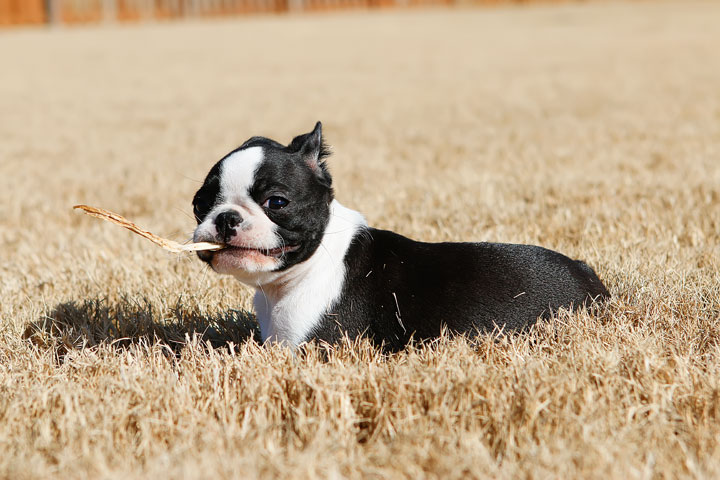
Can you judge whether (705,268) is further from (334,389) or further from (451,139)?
(451,139)

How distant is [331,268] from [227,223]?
51 centimetres

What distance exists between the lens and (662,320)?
10.7 ft

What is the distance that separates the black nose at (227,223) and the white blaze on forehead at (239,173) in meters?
0.11

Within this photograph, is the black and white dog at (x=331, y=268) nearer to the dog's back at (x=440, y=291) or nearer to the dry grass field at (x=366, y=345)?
the dog's back at (x=440, y=291)

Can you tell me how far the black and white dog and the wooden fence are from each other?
3393cm

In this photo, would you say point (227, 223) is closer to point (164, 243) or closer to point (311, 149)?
point (164, 243)

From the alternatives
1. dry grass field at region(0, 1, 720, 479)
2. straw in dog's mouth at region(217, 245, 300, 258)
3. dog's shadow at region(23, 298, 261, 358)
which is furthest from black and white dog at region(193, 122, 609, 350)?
dog's shadow at region(23, 298, 261, 358)

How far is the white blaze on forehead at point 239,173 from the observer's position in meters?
3.10

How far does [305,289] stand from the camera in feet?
10.5

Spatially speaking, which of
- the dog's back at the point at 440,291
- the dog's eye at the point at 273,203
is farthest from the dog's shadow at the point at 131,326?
the dog's eye at the point at 273,203

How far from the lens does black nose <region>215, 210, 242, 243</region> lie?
3.04 meters

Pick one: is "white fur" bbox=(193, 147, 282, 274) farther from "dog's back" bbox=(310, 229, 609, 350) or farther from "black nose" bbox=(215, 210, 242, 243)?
"dog's back" bbox=(310, 229, 609, 350)

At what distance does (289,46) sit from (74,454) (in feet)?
83.1

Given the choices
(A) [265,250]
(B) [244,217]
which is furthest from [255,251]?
(B) [244,217]
